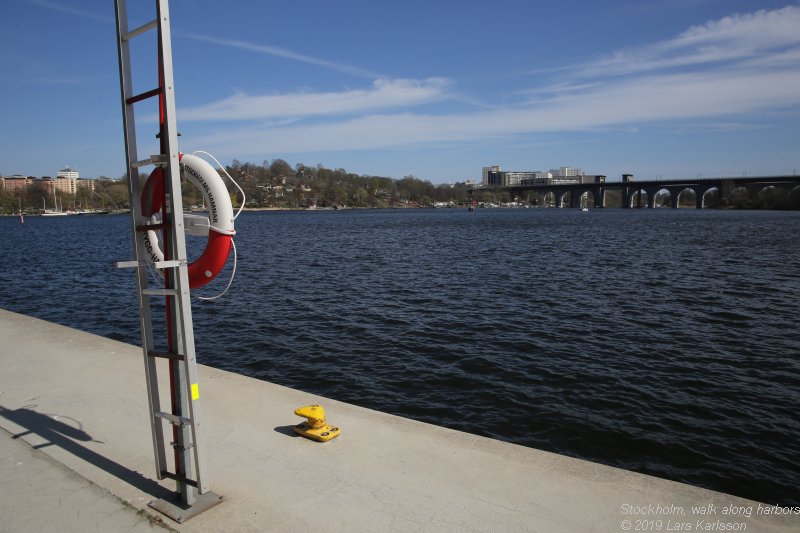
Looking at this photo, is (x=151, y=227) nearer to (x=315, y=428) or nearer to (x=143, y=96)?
(x=143, y=96)

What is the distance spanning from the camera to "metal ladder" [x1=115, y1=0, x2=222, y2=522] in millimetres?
4039

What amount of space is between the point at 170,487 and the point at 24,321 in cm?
865

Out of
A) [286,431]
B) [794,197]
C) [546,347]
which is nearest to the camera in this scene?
[286,431]

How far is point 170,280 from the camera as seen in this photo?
171 inches

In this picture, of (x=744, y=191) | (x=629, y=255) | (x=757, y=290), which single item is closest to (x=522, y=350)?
(x=757, y=290)

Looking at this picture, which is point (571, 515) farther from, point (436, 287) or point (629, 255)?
point (629, 255)

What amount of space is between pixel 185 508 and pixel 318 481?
108 centimetres

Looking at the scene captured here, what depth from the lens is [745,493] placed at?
6.77m

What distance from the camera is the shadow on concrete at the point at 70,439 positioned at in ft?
15.3

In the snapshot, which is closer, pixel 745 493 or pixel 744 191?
pixel 745 493

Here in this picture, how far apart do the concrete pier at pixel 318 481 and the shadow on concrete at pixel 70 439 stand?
16mm

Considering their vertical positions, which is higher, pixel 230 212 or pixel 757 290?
pixel 230 212

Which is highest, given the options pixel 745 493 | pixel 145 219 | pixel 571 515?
pixel 145 219

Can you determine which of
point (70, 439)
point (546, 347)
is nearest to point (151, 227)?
point (70, 439)
